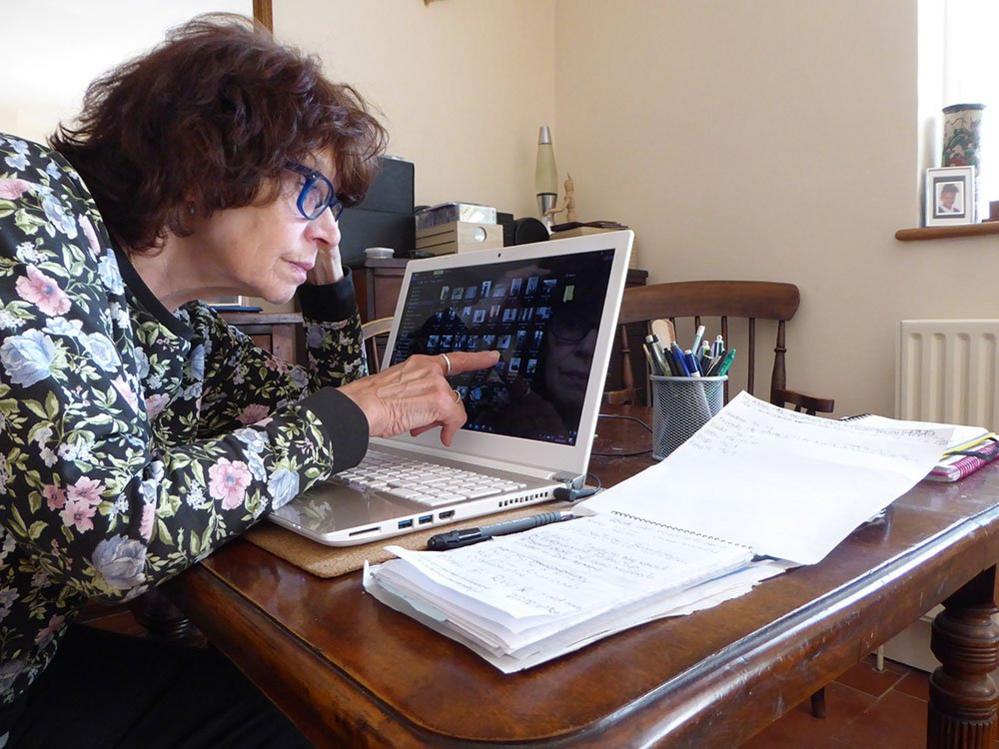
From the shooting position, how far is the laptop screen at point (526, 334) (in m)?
0.79

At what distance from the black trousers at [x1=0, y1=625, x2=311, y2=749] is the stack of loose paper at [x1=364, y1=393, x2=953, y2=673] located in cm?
40

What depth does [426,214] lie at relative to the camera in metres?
2.22

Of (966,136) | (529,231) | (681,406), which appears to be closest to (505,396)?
(681,406)

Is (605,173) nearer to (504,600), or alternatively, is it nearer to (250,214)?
(250,214)

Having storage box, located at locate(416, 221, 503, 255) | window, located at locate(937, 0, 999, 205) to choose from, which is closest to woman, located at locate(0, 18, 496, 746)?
storage box, located at locate(416, 221, 503, 255)

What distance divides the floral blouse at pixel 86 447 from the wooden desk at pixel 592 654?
53 millimetres

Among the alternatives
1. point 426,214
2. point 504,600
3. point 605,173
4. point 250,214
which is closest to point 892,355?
point 605,173

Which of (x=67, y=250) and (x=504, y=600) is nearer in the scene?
(x=504, y=600)

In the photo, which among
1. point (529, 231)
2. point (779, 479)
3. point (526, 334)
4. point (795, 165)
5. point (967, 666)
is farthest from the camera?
point (529, 231)

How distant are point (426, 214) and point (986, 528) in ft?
6.13

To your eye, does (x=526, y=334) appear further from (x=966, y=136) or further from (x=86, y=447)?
(x=966, y=136)

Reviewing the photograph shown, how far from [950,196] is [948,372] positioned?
44cm

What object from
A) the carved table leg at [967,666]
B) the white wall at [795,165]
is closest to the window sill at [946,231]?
the white wall at [795,165]

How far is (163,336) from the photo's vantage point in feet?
2.54
